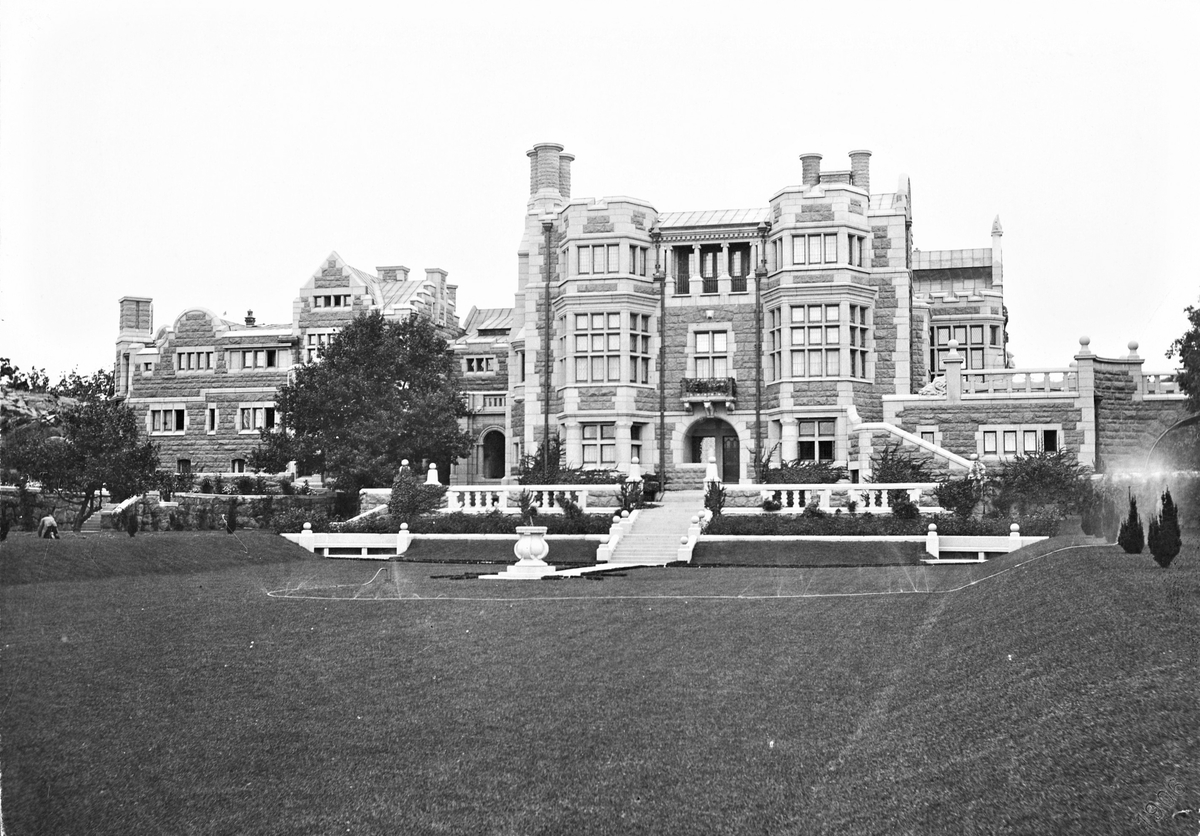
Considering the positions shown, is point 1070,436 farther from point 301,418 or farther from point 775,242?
point 301,418

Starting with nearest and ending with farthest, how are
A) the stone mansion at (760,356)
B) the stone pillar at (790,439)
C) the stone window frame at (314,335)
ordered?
the stone mansion at (760,356) < the stone pillar at (790,439) < the stone window frame at (314,335)

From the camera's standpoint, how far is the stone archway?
5900 centimetres

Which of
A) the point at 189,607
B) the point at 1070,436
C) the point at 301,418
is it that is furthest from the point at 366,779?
the point at 301,418

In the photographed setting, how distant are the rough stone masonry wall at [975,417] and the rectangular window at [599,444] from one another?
9.54 m

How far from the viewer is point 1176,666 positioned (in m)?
8.84

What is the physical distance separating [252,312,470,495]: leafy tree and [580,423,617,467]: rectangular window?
6023 millimetres

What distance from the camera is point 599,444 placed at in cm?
4262

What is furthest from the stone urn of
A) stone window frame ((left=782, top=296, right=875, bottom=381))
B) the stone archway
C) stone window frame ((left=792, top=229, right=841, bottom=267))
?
the stone archway

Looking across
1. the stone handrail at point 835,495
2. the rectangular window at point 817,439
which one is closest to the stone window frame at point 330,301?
the rectangular window at point 817,439

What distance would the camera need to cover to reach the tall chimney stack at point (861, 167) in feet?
162

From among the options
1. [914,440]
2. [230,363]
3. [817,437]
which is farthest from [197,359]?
[914,440]

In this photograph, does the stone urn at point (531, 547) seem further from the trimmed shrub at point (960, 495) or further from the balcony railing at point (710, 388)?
the balcony railing at point (710, 388)

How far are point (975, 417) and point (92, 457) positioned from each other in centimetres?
2790

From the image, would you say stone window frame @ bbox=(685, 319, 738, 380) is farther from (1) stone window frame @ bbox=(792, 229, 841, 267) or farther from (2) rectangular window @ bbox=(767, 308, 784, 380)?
(1) stone window frame @ bbox=(792, 229, 841, 267)
